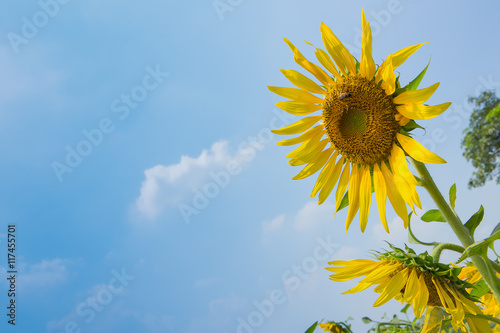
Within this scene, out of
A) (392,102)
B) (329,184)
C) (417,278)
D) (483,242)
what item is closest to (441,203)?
(483,242)

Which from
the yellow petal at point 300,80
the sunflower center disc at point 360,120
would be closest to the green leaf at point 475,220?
the sunflower center disc at point 360,120

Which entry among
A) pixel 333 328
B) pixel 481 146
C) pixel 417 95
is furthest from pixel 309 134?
pixel 481 146

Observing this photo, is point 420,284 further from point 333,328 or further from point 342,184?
point 333,328

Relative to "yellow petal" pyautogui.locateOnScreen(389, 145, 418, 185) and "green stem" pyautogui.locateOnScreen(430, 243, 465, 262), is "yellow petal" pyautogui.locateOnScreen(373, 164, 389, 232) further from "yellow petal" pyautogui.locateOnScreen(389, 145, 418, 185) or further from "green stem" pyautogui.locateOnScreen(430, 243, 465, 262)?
"green stem" pyautogui.locateOnScreen(430, 243, 465, 262)

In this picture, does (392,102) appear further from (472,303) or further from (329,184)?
(472,303)

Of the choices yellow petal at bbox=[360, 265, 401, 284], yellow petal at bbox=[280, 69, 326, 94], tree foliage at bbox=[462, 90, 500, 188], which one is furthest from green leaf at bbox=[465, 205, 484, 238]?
tree foliage at bbox=[462, 90, 500, 188]

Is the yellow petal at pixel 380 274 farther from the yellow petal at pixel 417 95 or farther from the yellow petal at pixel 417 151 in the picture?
the yellow petal at pixel 417 95
